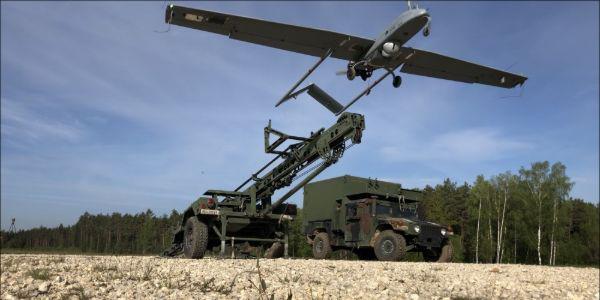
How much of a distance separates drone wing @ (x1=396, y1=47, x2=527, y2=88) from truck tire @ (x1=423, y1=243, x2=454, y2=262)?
538cm

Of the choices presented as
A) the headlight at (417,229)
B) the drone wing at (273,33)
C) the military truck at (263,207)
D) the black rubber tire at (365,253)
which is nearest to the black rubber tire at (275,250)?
the military truck at (263,207)

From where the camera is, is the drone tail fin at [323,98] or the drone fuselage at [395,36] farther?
the drone tail fin at [323,98]

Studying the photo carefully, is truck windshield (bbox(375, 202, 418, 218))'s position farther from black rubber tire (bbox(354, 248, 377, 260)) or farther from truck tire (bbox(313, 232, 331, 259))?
truck tire (bbox(313, 232, 331, 259))

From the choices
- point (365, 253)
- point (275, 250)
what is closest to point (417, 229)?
point (365, 253)

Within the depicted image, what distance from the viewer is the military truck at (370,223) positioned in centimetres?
1392

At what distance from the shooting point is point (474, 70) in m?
12.4

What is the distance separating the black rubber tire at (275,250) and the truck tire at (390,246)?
2.95 m

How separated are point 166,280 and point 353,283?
249 cm

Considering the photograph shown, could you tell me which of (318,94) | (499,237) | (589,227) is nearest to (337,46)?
(318,94)

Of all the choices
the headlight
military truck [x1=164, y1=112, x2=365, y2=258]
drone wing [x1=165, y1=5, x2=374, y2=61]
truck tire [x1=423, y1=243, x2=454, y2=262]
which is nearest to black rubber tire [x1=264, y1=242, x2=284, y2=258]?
military truck [x1=164, y1=112, x2=365, y2=258]

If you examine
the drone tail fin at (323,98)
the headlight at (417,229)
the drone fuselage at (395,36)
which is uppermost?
the drone fuselage at (395,36)

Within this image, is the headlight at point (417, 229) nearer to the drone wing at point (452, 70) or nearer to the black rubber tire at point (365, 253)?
the black rubber tire at point (365, 253)

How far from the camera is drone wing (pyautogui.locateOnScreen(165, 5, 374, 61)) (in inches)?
348

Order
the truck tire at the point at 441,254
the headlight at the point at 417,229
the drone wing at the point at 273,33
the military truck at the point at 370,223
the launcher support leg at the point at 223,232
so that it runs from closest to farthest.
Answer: the drone wing at the point at 273,33 → the launcher support leg at the point at 223,232 → the headlight at the point at 417,229 → the military truck at the point at 370,223 → the truck tire at the point at 441,254
